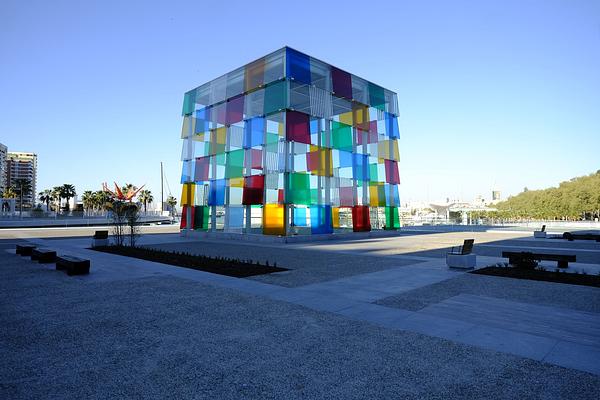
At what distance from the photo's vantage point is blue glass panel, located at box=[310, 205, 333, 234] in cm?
2966

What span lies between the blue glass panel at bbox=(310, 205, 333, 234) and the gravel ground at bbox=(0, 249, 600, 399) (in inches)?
844

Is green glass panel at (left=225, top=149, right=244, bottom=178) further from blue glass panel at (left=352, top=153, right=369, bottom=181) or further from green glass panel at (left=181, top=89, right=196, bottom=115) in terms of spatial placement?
blue glass panel at (left=352, top=153, right=369, bottom=181)

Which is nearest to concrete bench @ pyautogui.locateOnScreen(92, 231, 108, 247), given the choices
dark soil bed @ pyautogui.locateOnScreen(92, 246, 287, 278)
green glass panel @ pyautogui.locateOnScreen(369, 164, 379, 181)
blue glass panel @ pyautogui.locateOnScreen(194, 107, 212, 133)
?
dark soil bed @ pyautogui.locateOnScreen(92, 246, 287, 278)

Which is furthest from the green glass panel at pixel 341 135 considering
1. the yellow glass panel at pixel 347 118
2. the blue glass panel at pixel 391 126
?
the blue glass panel at pixel 391 126

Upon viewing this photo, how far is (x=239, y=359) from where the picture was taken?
17.3 ft

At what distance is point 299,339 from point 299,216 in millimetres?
23315

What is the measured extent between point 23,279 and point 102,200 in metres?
114

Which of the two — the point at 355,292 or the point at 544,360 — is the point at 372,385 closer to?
the point at 544,360

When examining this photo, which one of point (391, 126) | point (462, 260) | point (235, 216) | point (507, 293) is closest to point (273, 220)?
point (235, 216)

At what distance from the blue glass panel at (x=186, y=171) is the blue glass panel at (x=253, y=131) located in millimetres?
8728

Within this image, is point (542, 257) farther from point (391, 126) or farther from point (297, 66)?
point (391, 126)

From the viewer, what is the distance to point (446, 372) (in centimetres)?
485

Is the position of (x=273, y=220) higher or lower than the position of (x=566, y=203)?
lower

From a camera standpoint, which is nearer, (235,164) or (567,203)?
(235,164)
